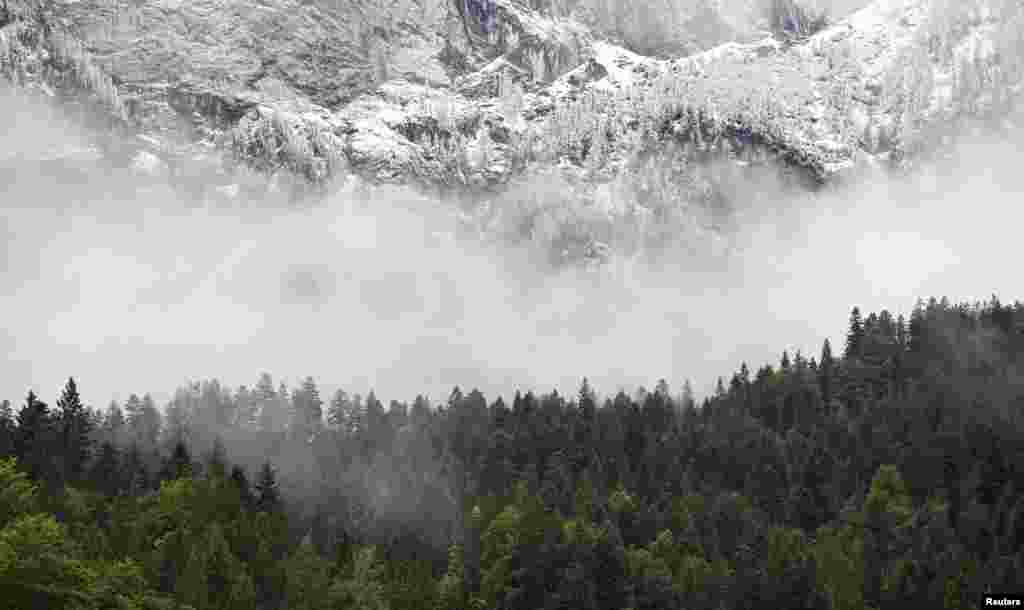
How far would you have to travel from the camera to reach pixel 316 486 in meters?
189

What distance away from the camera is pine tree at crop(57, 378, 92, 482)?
515 ft

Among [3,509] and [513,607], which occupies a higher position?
[3,509]

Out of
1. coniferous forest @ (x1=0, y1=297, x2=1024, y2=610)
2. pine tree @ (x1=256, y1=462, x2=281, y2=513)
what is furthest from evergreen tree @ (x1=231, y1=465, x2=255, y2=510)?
pine tree @ (x1=256, y1=462, x2=281, y2=513)

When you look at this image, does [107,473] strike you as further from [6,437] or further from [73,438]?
[73,438]

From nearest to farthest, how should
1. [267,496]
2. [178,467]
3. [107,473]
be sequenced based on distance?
[178,467], [267,496], [107,473]

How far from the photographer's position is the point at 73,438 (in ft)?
563

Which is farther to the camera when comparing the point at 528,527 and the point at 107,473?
the point at 107,473

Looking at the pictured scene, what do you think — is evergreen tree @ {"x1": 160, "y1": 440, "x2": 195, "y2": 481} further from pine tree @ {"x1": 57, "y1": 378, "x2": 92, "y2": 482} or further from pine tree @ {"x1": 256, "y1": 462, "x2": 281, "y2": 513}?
pine tree @ {"x1": 57, "y1": 378, "x2": 92, "y2": 482}

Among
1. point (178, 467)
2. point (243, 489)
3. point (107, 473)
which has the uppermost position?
point (178, 467)

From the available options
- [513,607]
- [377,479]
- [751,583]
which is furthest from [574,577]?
[377,479]

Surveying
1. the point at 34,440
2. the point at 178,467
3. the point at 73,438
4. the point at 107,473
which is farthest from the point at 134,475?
the point at 73,438

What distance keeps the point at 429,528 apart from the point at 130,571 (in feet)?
240

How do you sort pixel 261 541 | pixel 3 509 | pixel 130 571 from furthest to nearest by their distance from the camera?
pixel 261 541, pixel 3 509, pixel 130 571

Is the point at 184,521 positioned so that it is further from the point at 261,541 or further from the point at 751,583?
the point at 751,583
